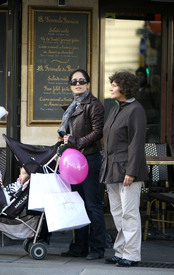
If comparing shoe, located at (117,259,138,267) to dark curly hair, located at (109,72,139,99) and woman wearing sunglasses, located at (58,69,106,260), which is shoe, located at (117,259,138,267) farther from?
dark curly hair, located at (109,72,139,99)

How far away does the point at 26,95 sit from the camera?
898cm

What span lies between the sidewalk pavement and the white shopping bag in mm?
611

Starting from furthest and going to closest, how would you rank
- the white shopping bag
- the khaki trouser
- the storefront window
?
the storefront window < the white shopping bag < the khaki trouser

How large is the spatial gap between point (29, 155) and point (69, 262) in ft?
3.93

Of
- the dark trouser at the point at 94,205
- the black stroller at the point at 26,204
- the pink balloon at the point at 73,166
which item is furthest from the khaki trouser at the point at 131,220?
the black stroller at the point at 26,204

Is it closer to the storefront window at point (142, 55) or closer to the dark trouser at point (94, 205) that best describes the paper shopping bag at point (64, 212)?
the dark trouser at point (94, 205)

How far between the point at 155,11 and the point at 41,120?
2.33 m

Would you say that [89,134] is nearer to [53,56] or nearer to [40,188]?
[40,188]

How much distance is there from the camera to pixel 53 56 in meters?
9.01

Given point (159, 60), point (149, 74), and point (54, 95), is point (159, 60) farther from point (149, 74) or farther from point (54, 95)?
point (54, 95)

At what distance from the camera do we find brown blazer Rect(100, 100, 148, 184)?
20.2ft

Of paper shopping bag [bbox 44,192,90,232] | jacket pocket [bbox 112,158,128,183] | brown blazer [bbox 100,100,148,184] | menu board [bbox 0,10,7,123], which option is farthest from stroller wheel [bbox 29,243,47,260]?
menu board [bbox 0,10,7,123]

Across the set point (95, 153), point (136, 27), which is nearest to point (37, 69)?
point (136, 27)

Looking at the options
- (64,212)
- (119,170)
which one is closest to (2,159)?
(64,212)
